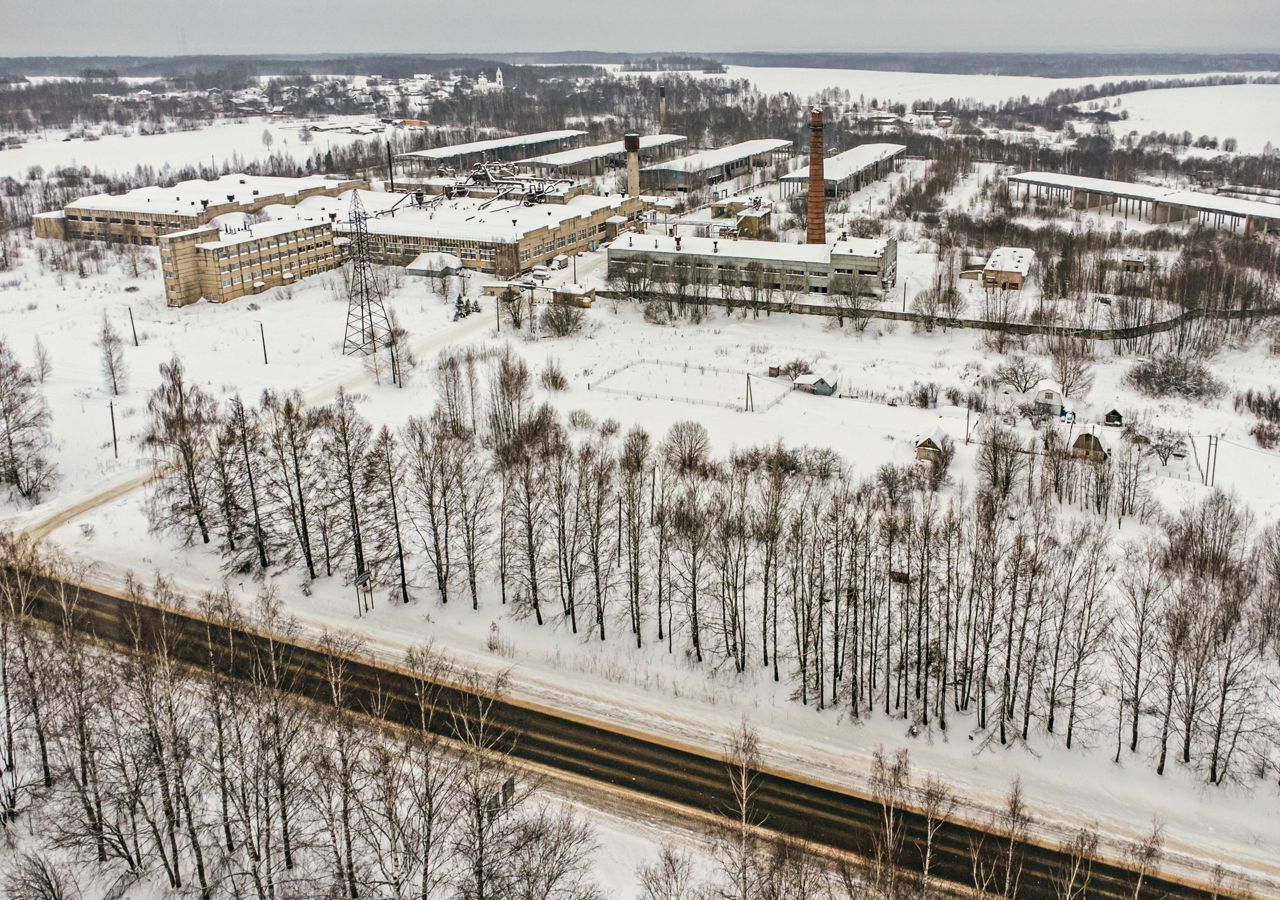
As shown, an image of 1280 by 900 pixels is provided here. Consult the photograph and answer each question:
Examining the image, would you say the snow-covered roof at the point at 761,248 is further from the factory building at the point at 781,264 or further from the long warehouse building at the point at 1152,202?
the long warehouse building at the point at 1152,202

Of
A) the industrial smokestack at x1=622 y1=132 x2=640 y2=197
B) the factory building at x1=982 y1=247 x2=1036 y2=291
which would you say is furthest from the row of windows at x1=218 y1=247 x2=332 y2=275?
the factory building at x1=982 y1=247 x2=1036 y2=291

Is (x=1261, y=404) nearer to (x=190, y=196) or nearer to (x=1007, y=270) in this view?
(x=1007, y=270)

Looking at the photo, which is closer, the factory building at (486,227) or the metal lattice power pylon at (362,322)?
the metal lattice power pylon at (362,322)

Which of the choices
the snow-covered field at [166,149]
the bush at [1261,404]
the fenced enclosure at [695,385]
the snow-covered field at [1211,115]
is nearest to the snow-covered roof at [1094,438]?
the bush at [1261,404]

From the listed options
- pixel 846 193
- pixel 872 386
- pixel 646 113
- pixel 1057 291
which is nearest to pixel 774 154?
pixel 846 193

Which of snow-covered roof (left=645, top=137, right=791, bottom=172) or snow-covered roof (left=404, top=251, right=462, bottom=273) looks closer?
snow-covered roof (left=404, top=251, right=462, bottom=273)

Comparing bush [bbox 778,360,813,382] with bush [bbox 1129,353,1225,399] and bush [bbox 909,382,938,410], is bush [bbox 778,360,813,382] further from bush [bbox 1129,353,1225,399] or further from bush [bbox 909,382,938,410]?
bush [bbox 1129,353,1225,399]

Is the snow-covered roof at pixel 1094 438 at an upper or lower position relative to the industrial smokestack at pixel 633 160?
lower
